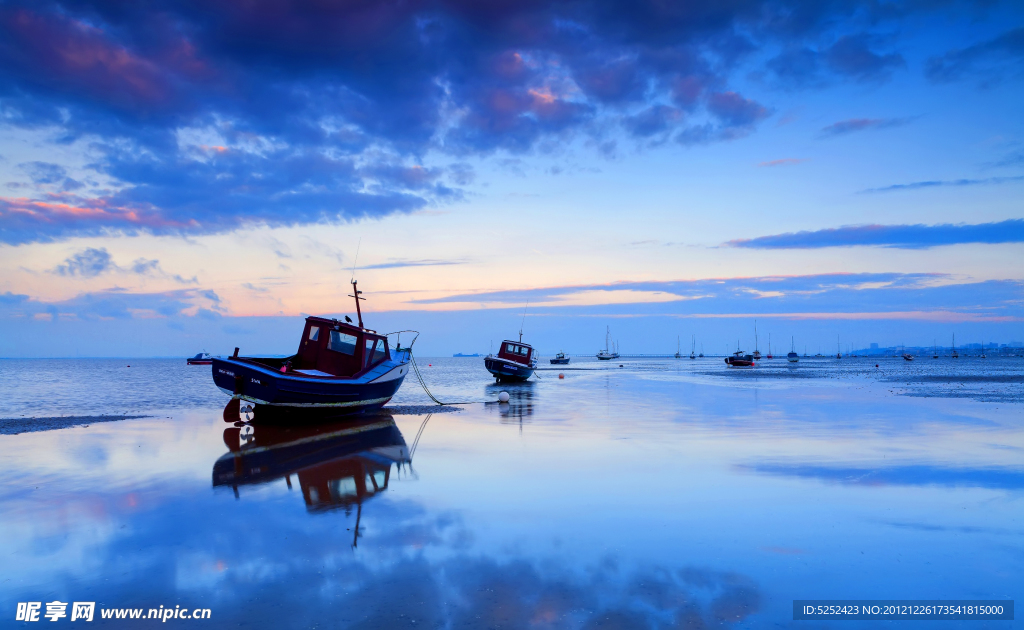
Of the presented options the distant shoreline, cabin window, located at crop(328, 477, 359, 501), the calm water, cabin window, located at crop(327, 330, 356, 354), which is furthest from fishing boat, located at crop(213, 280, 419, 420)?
cabin window, located at crop(328, 477, 359, 501)

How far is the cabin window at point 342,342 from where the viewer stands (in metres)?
23.7

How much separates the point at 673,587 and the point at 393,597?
2.96 metres

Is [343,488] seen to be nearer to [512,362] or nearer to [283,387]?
[283,387]

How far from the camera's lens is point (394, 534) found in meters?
8.02

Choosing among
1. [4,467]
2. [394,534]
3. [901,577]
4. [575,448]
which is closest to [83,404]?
[4,467]

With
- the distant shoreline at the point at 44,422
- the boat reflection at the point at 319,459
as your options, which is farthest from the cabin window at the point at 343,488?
the distant shoreline at the point at 44,422

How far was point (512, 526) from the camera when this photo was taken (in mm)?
8500

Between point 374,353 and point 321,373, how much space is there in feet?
8.02

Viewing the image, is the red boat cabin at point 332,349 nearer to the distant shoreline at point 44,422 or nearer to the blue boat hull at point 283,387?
the blue boat hull at point 283,387

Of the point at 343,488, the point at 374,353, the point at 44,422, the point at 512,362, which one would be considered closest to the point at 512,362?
the point at 512,362

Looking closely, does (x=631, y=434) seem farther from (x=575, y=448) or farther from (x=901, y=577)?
(x=901, y=577)

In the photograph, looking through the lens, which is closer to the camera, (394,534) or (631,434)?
(394,534)

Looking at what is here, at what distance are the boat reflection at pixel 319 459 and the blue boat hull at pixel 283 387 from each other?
0.92m

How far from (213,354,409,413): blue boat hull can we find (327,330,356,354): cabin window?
1951 mm
